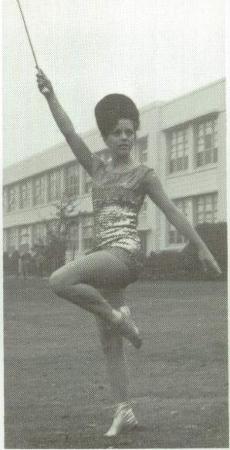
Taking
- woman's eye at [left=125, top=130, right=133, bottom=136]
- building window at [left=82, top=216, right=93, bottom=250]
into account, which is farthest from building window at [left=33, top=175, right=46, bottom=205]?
woman's eye at [left=125, top=130, right=133, bottom=136]

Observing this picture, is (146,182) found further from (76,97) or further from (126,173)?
(76,97)

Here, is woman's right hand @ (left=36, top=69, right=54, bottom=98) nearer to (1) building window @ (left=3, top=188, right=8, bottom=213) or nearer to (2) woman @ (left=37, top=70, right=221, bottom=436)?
(2) woman @ (left=37, top=70, right=221, bottom=436)

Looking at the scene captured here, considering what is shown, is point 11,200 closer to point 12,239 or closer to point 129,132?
point 12,239

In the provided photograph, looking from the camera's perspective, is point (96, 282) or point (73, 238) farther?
point (73, 238)

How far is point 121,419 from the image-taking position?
6.55 feet

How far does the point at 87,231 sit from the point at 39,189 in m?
0.47

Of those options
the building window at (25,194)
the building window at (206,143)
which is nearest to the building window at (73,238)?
the building window at (25,194)

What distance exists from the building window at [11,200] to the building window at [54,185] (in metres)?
0.20

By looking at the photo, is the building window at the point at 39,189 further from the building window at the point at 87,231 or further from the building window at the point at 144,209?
the building window at the point at 144,209

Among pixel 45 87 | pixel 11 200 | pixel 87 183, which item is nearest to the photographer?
pixel 45 87

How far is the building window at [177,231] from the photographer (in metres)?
2.17

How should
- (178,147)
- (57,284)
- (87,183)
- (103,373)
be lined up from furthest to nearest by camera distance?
(178,147), (103,373), (87,183), (57,284)

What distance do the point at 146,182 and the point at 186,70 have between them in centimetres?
76

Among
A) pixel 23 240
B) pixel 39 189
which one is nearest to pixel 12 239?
pixel 23 240
